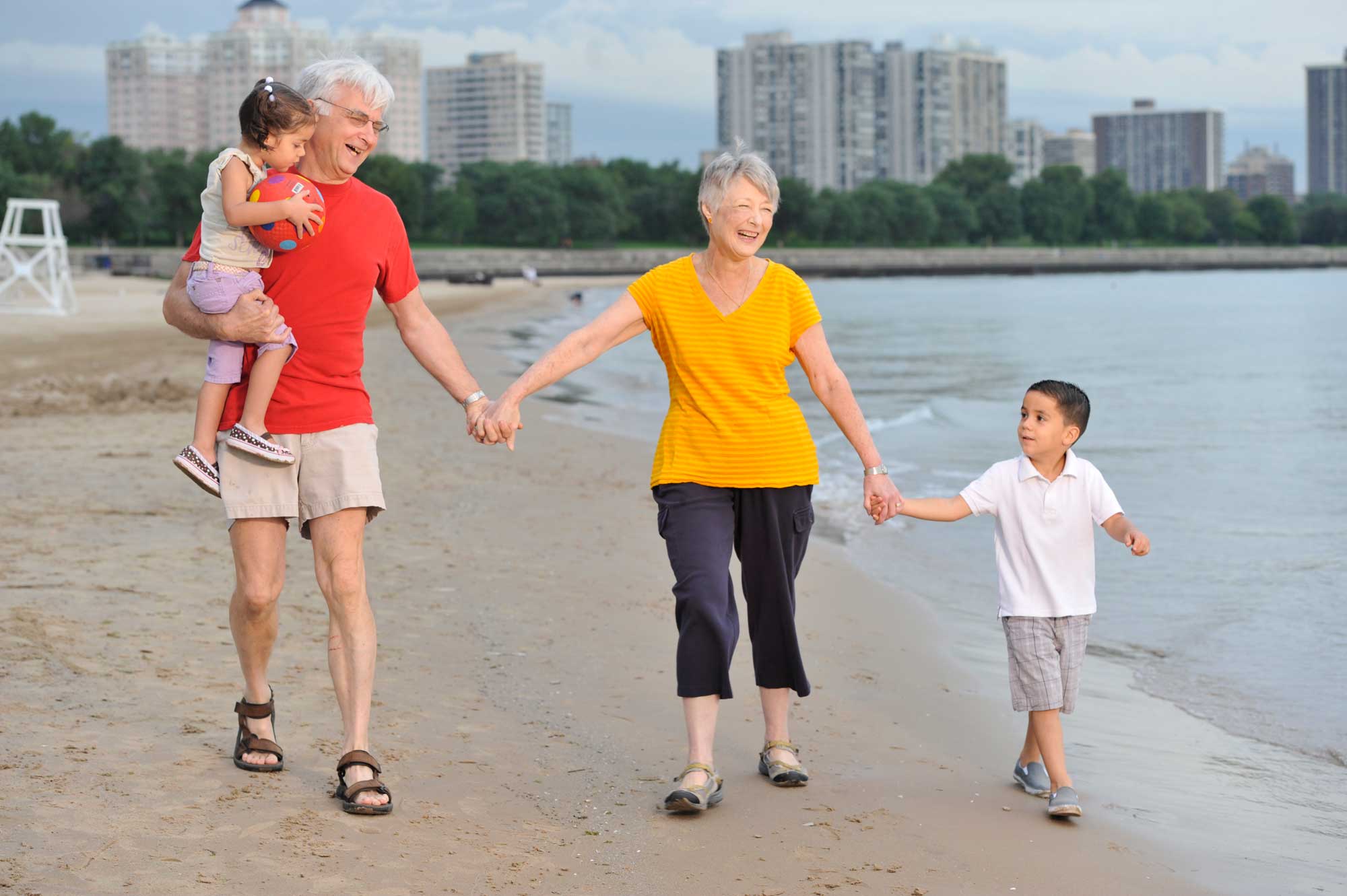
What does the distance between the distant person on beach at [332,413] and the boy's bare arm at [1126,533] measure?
81.6 inches

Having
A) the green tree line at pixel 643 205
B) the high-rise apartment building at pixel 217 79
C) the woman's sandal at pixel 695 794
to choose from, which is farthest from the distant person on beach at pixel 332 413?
the high-rise apartment building at pixel 217 79

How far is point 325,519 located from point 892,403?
17339 millimetres

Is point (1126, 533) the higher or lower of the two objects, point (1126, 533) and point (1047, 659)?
the higher

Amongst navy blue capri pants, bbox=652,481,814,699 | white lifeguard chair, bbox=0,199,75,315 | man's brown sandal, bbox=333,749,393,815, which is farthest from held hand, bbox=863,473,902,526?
white lifeguard chair, bbox=0,199,75,315

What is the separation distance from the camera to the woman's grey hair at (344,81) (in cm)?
376

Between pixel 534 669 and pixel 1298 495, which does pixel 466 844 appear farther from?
pixel 1298 495

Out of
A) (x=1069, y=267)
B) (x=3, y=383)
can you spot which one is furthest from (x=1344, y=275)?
(x=3, y=383)

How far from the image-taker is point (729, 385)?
3945mm

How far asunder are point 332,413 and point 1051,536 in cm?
206

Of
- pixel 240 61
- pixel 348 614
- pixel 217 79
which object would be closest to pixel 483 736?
pixel 348 614

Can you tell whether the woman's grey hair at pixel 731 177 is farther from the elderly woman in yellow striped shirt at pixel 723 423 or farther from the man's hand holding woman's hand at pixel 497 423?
the man's hand holding woman's hand at pixel 497 423

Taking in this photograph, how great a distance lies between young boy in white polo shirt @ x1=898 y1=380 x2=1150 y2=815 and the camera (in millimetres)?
3967

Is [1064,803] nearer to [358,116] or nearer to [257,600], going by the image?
[257,600]

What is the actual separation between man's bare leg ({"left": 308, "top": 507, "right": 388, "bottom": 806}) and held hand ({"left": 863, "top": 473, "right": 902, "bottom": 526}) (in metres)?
1.47
